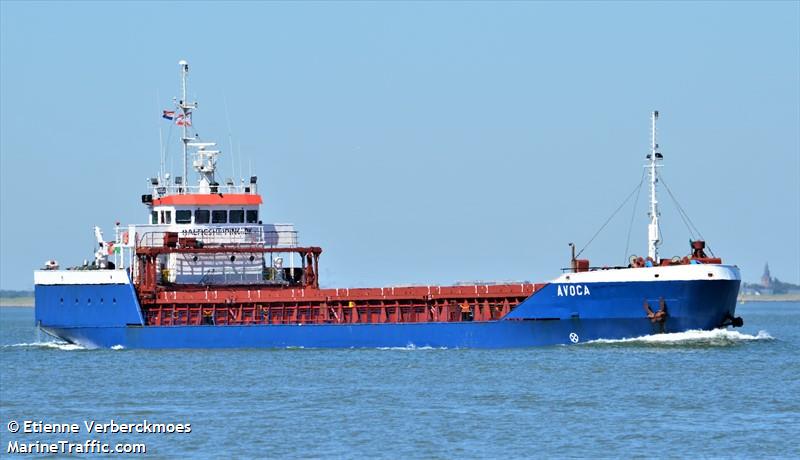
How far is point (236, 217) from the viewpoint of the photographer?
5741 centimetres

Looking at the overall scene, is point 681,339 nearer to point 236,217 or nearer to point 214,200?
point 236,217

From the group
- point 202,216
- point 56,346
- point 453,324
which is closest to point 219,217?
point 202,216

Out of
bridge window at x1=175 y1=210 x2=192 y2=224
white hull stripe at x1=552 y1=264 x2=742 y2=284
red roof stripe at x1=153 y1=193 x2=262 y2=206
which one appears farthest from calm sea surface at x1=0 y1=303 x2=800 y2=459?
red roof stripe at x1=153 y1=193 x2=262 y2=206

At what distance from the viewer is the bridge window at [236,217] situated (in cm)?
5731

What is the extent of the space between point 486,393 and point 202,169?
23167 millimetres

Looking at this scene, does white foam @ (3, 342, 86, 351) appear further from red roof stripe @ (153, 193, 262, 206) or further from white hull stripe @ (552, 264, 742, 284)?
white hull stripe @ (552, 264, 742, 284)

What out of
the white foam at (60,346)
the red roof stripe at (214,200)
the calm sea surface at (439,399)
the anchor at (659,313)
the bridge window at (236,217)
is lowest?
the calm sea surface at (439,399)

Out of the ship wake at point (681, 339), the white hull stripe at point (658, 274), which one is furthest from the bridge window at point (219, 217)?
the ship wake at point (681, 339)

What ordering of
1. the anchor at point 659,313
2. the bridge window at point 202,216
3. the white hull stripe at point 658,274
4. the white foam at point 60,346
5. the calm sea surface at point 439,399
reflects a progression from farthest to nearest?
the bridge window at point 202,216 → the white foam at point 60,346 → the anchor at point 659,313 → the white hull stripe at point 658,274 → the calm sea surface at point 439,399

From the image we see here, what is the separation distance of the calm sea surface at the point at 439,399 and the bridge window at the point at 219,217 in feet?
20.8

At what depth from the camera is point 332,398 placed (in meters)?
37.9

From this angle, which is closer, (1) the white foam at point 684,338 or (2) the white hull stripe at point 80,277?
(1) the white foam at point 684,338

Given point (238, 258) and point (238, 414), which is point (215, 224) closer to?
point (238, 258)

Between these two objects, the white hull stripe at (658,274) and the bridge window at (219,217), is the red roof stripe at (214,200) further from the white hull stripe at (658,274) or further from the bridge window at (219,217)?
the white hull stripe at (658,274)
